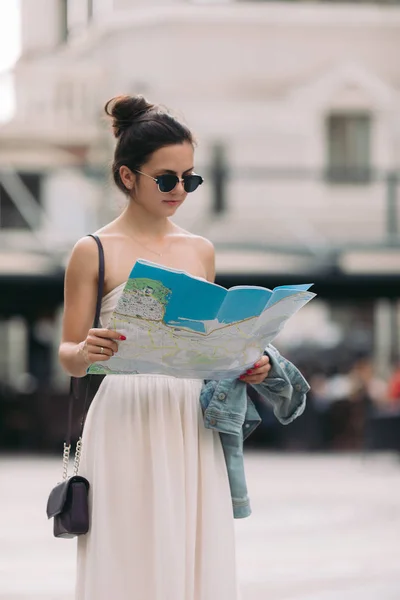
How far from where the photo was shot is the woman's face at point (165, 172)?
3.87 m

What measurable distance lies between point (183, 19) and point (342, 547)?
19.9 metres

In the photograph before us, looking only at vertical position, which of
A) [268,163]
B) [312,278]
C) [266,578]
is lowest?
[266,578]

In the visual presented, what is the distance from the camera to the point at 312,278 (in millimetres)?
18109

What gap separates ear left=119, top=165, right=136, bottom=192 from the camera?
3934mm

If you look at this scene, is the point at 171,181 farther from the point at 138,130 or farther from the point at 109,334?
the point at 109,334

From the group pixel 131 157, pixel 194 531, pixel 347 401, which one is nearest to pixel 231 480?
pixel 194 531

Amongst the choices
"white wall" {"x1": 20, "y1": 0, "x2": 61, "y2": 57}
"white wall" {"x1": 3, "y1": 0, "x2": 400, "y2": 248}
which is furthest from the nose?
"white wall" {"x1": 3, "y1": 0, "x2": 400, "y2": 248}

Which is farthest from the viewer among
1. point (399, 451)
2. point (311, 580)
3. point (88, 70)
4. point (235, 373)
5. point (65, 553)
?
point (88, 70)

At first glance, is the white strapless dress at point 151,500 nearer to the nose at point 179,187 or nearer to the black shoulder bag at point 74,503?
the black shoulder bag at point 74,503

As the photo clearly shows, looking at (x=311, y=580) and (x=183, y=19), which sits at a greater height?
(x=183, y=19)

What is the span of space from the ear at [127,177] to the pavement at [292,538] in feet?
11.8

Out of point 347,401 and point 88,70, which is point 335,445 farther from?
point 88,70

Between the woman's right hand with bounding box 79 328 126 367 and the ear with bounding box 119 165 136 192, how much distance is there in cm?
54

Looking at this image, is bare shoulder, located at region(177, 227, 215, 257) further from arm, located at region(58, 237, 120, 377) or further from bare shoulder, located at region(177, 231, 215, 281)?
arm, located at region(58, 237, 120, 377)
